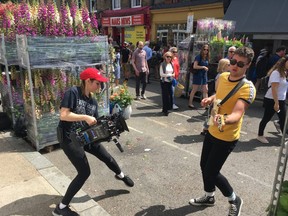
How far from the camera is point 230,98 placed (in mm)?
2816

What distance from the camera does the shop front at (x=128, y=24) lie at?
1919 centimetres

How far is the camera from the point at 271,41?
12336mm

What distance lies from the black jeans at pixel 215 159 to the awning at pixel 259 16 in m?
8.98

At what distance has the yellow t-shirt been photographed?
2754 millimetres

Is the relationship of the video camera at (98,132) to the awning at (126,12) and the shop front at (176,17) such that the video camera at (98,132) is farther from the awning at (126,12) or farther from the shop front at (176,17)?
the awning at (126,12)

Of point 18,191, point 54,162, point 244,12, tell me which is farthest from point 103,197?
point 244,12

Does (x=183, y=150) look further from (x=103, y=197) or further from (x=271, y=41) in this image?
(x=271, y=41)

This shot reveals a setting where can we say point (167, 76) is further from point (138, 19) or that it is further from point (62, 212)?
point (138, 19)

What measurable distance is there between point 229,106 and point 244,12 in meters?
10.8

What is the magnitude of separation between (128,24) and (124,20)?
65 centimetres

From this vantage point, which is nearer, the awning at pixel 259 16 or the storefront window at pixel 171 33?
the awning at pixel 259 16

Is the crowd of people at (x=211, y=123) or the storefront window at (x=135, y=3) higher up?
the storefront window at (x=135, y=3)

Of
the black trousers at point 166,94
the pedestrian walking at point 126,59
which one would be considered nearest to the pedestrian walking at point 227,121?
the black trousers at point 166,94

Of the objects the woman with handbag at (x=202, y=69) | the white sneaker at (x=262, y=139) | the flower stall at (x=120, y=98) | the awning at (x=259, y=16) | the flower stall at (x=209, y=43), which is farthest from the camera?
the awning at (x=259, y=16)
